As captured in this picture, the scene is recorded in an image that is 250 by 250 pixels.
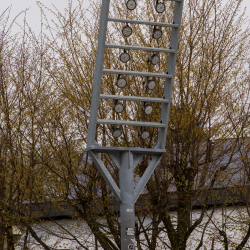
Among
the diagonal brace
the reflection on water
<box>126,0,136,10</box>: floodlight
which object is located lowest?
the reflection on water

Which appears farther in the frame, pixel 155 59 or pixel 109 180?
pixel 155 59

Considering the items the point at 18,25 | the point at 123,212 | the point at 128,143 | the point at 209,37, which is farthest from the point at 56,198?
the point at 209,37

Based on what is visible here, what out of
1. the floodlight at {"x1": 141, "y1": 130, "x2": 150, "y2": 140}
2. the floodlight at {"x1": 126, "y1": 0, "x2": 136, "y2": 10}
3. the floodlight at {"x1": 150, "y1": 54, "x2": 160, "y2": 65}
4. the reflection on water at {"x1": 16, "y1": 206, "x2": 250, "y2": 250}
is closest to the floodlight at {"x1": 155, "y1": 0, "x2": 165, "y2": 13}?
the floodlight at {"x1": 126, "y1": 0, "x2": 136, "y2": 10}

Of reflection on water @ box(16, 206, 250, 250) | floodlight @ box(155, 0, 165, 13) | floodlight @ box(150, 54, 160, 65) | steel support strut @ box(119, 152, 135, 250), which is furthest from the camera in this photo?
reflection on water @ box(16, 206, 250, 250)

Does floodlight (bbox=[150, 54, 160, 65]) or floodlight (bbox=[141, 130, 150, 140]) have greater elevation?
floodlight (bbox=[150, 54, 160, 65])

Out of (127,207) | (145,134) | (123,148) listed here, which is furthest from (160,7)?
(127,207)

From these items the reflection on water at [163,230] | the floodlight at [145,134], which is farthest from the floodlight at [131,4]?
the reflection on water at [163,230]

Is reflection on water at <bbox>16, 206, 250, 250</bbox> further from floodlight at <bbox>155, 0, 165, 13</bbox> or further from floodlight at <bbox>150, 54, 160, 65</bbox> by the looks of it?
floodlight at <bbox>155, 0, 165, 13</bbox>

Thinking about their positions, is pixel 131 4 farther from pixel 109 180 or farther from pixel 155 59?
pixel 109 180

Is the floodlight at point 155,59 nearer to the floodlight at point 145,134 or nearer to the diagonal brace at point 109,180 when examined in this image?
the floodlight at point 145,134

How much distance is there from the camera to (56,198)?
953 cm

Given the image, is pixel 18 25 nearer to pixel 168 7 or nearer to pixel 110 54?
pixel 110 54

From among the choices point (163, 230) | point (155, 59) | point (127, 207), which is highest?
point (155, 59)

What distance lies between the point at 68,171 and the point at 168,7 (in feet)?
18.0
